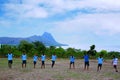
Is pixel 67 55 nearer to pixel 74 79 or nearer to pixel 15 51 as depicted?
pixel 15 51

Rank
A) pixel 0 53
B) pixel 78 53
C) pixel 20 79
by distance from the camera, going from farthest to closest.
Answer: pixel 78 53 → pixel 0 53 → pixel 20 79

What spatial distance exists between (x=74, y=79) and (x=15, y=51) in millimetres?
53909

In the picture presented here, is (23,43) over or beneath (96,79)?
over

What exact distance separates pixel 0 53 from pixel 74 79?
5418 cm

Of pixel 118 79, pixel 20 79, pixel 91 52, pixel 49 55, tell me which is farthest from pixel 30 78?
pixel 91 52

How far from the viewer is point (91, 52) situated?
279 ft

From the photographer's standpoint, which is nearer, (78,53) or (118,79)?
(118,79)

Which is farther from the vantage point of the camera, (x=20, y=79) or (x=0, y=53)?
(x=0, y=53)

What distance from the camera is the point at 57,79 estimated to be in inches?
1002

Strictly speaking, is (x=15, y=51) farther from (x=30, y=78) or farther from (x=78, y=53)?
(x=30, y=78)

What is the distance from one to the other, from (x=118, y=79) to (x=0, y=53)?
54.5m

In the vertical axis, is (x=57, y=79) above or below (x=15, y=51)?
below

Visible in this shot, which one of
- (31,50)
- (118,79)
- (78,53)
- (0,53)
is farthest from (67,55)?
(118,79)

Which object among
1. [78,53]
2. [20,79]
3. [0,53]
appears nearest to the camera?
[20,79]
